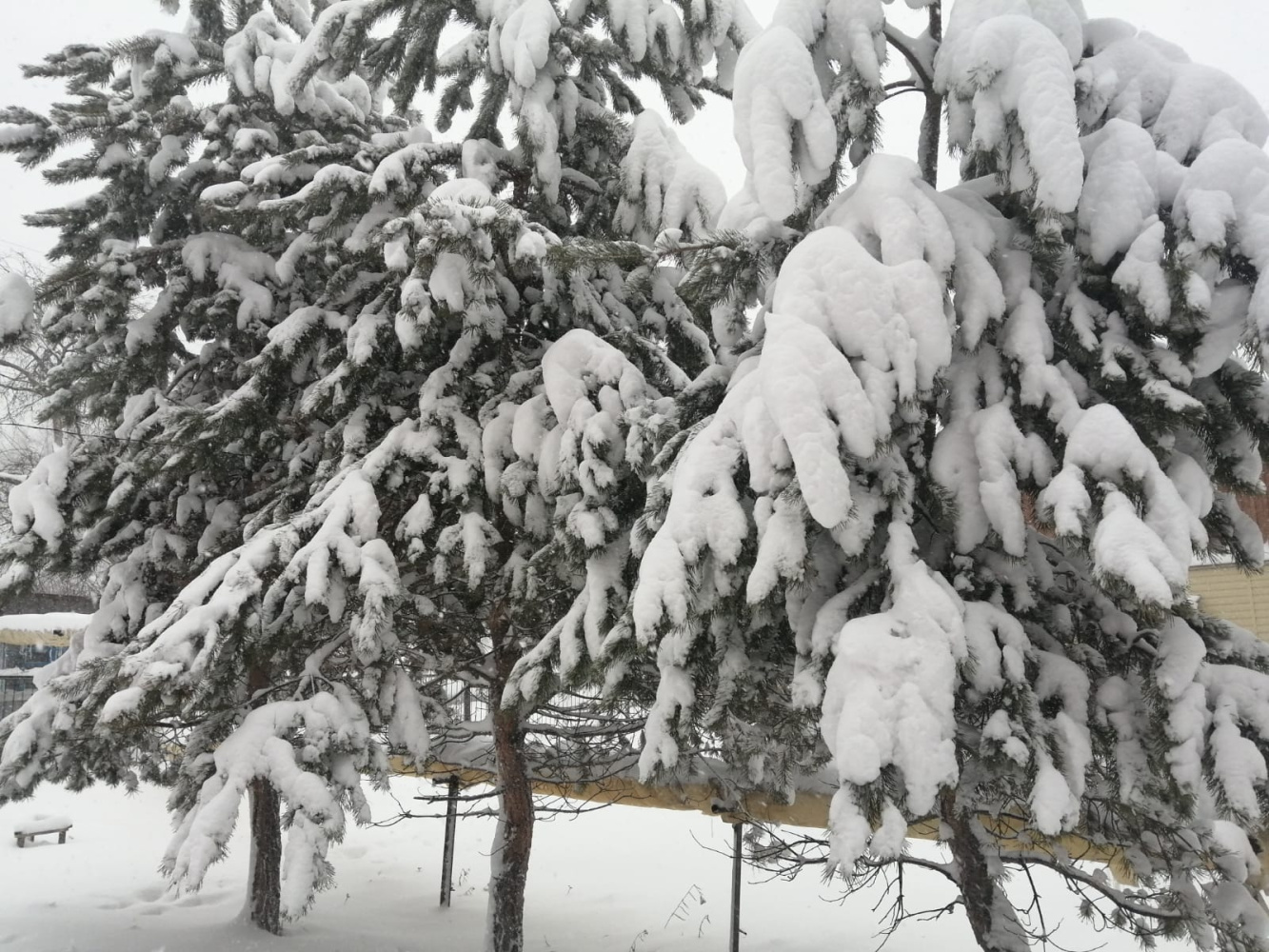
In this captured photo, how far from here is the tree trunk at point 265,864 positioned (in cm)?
681

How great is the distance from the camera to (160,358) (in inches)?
230

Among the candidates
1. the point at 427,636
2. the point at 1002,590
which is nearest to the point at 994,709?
the point at 1002,590

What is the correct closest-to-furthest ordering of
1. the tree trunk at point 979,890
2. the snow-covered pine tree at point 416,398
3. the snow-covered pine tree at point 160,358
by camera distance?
the tree trunk at point 979,890
the snow-covered pine tree at point 416,398
the snow-covered pine tree at point 160,358

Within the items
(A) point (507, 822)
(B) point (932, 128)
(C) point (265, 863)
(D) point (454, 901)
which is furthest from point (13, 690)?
(B) point (932, 128)

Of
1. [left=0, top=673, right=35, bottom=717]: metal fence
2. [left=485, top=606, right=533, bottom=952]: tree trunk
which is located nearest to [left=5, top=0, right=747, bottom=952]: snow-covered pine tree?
[left=485, top=606, right=533, bottom=952]: tree trunk

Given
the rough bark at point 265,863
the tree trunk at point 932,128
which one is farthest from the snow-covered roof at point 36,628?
the tree trunk at point 932,128

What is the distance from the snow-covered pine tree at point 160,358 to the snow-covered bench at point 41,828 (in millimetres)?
5472

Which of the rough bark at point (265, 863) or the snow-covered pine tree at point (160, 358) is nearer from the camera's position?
the snow-covered pine tree at point (160, 358)

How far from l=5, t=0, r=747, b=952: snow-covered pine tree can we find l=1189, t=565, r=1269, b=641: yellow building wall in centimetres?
886

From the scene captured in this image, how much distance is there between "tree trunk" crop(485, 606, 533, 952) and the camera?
5.39 metres

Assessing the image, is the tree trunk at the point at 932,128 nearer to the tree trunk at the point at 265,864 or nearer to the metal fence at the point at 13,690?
the tree trunk at the point at 265,864

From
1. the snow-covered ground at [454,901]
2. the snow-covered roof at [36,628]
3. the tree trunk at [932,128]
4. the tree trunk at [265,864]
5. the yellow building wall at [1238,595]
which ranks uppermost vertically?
the tree trunk at [932,128]

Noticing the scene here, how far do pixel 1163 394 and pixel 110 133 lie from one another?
6267 mm

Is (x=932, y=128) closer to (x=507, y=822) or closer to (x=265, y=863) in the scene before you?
(x=507, y=822)
